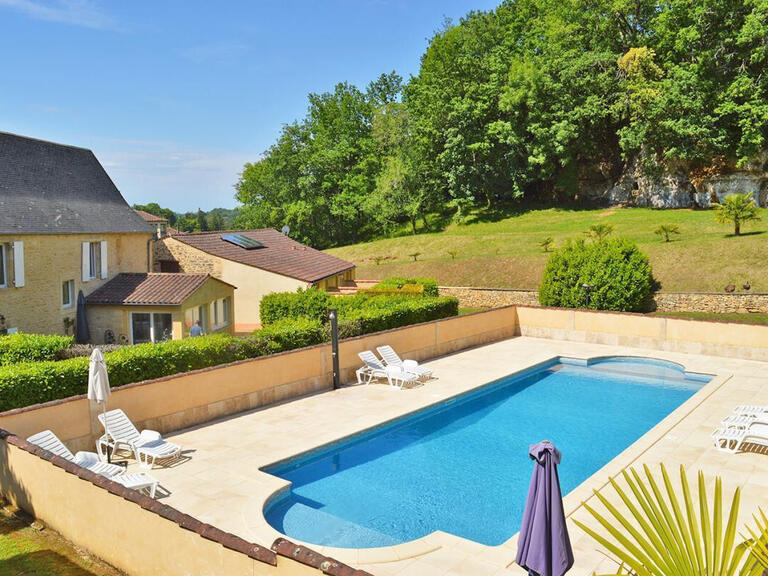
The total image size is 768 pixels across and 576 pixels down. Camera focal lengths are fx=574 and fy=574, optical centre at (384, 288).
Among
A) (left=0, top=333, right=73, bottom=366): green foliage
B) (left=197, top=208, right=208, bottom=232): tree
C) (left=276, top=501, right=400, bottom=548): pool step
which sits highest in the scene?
(left=197, top=208, right=208, bottom=232): tree

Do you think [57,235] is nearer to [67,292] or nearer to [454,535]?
[67,292]

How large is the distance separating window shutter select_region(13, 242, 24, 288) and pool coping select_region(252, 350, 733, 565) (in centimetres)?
1535

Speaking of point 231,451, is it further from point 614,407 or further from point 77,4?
point 77,4

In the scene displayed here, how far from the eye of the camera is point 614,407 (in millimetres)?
16172

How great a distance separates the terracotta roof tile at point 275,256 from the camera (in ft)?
97.0

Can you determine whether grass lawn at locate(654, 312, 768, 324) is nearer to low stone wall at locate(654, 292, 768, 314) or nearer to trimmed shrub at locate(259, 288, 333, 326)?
low stone wall at locate(654, 292, 768, 314)

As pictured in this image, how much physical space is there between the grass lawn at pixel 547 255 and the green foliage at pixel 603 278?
118 inches

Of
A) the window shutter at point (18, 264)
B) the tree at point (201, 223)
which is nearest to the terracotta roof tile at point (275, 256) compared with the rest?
the window shutter at point (18, 264)

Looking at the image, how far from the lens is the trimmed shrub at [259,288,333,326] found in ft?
74.5

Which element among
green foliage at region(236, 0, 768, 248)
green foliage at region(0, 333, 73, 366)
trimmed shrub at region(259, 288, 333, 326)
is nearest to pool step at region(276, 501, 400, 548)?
green foliage at region(0, 333, 73, 366)

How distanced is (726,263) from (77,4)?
98.3ft

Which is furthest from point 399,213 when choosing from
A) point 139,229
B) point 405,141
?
point 139,229

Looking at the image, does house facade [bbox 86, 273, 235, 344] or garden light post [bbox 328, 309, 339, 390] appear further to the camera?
house facade [bbox 86, 273, 235, 344]

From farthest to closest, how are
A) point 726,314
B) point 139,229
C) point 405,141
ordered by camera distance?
point 405,141, point 139,229, point 726,314
